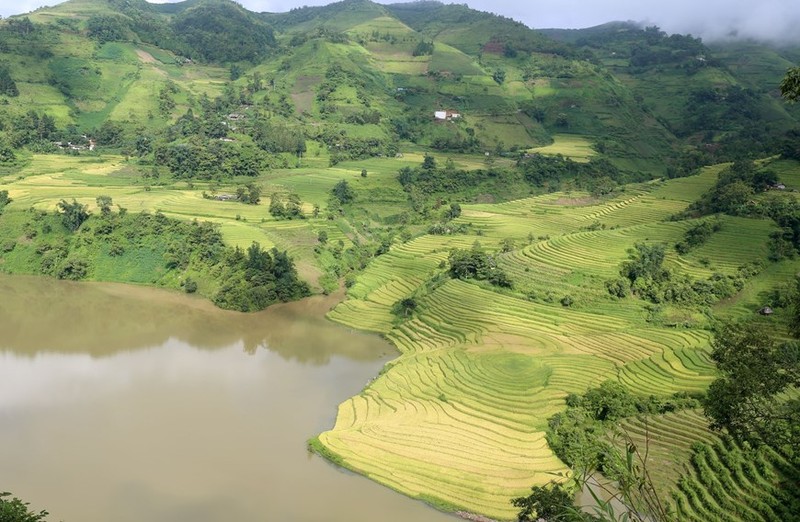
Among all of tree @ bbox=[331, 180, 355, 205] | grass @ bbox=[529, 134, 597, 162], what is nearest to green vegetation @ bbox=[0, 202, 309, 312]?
tree @ bbox=[331, 180, 355, 205]

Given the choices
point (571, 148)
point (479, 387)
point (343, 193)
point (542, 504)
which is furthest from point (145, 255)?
point (571, 148)

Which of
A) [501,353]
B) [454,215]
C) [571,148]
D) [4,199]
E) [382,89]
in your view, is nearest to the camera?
[501,353]

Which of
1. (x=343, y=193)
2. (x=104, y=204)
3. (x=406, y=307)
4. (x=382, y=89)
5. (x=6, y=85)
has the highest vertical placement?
(x=382, y=89)

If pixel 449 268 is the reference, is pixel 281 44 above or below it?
above

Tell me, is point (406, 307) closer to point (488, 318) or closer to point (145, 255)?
point (488, 318)

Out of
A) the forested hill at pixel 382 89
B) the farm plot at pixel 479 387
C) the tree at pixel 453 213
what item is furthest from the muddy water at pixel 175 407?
the forested hill at pixel 382 89

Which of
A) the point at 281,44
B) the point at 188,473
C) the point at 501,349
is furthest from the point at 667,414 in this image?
the point at 281,44

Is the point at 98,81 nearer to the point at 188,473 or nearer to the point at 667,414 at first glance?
the point at 188,473
